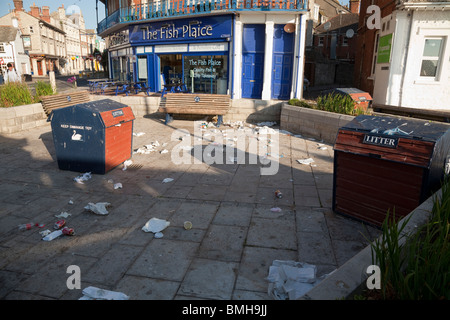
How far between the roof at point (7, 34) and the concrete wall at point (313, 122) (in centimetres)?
5198

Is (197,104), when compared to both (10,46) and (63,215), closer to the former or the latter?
(63,215)

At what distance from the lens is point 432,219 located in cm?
287

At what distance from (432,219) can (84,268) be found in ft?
11.6

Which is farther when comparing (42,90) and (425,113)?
(42,90)

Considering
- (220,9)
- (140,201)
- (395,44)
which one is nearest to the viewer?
(140,201)

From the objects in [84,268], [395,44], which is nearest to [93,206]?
[84,268]

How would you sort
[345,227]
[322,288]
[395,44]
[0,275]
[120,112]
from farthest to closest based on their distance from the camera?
[395,44]
[120,112]
[345,227]
[0,275]
[322,288]

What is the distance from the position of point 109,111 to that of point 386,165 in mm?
5144

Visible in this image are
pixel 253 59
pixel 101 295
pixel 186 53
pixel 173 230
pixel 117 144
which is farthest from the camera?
pixel 186 53

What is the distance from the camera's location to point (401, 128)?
13.5 feet

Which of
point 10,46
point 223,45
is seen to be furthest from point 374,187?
point 10,46

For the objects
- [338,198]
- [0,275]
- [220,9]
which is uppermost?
[220,9]
